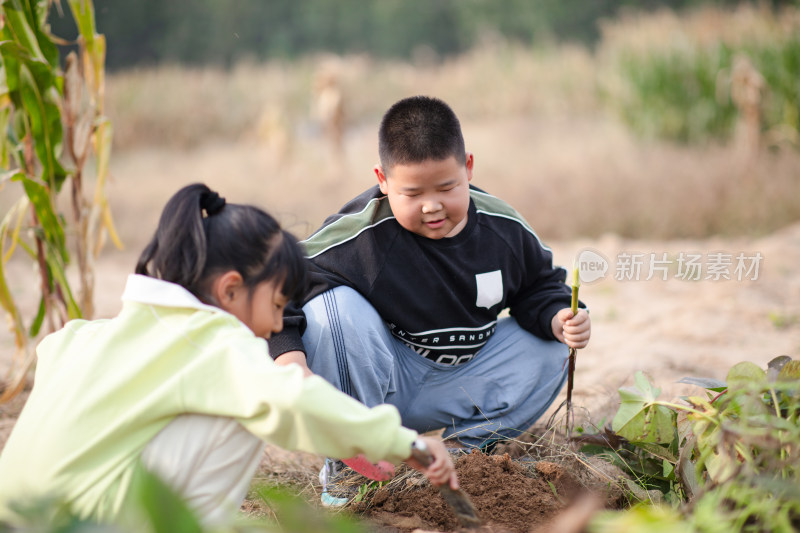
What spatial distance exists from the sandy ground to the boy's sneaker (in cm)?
67

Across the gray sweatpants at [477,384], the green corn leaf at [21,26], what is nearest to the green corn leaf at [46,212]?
the green corn leaf at [21,26]

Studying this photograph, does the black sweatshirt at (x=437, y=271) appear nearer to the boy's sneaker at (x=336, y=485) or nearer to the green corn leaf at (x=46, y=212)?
the boy's sneaker at (x=336, y=485)

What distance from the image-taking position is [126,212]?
23.3 feet

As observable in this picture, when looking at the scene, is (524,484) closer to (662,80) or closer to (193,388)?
(193,388)

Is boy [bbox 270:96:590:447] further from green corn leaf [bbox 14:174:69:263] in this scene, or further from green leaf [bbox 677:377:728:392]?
green corn leaf [bbox 14:174:69:263]

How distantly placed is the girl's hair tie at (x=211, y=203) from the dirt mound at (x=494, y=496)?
2.72ft

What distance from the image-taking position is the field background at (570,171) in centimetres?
382

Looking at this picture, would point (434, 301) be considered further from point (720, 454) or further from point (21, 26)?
point (21, 26)

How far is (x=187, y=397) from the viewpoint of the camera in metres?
1.35

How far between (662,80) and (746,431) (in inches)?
304

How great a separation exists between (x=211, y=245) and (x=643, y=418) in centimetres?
111

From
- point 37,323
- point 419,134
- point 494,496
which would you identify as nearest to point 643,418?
point 494,496

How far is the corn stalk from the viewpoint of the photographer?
255 cm

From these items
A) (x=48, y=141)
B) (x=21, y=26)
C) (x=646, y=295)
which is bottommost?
(x=646, y=295)
